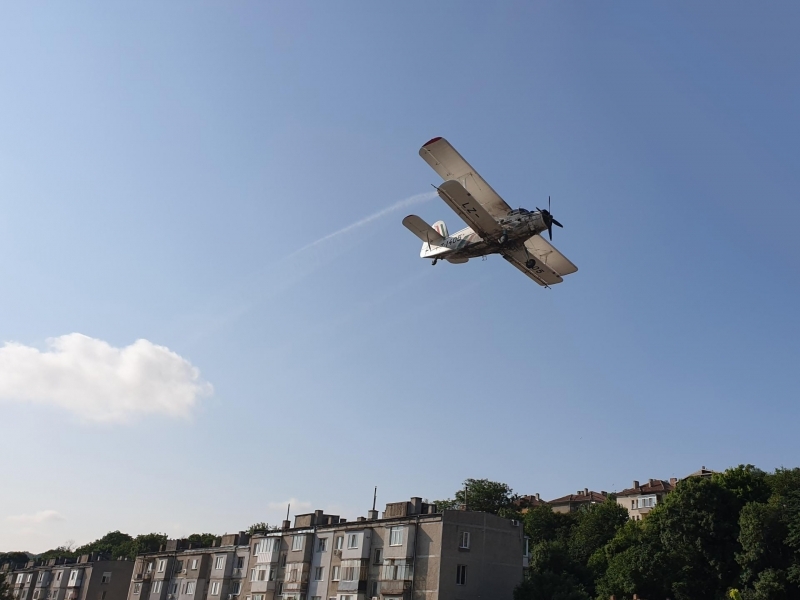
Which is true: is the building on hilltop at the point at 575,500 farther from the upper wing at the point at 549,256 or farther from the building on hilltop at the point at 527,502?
the upper wing at the point at 549,256

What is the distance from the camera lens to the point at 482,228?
40.8m

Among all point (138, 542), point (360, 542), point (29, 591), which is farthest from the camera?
point (138, 542)

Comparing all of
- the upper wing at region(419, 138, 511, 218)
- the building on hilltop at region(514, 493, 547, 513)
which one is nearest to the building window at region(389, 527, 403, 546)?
the upper wing at region(419, 138, 511, 218)

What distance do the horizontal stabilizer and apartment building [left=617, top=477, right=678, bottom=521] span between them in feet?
277

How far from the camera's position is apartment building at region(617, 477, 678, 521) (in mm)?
114625

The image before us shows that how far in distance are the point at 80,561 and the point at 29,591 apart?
1031 cm

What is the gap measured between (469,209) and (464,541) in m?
23.3

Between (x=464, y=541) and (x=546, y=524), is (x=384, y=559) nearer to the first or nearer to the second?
(x=464, y=541)

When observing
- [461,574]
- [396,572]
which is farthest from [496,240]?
[396,572]

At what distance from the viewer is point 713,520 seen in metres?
60.4

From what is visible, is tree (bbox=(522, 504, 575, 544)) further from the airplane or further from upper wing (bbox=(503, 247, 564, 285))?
the airplane

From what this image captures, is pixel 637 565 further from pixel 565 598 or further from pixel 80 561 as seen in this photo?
pixel 80 561

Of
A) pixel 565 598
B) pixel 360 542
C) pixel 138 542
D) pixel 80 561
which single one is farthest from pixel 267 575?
pixel 138 542

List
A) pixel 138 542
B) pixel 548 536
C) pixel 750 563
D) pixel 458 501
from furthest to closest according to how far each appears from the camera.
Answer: pixel 138 542
pixel 458 501
pixel 548 536
pixel 750 563
